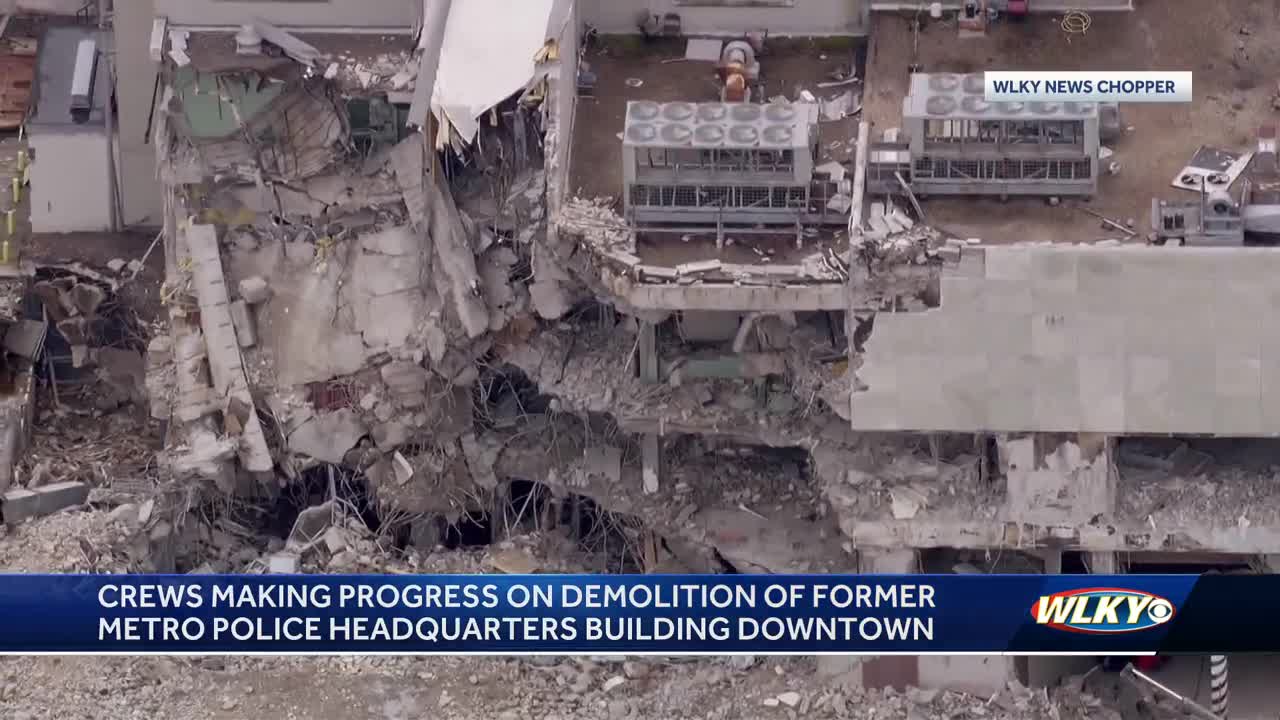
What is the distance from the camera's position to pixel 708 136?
32688 mm

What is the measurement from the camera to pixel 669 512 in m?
35.1

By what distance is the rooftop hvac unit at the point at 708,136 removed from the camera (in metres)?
32.6

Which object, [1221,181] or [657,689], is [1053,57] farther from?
[657,689]

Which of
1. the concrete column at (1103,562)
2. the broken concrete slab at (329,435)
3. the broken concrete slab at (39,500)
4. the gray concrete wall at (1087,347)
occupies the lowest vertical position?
the broken concrete slab at (39,500)

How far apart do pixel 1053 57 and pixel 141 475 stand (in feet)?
35.3

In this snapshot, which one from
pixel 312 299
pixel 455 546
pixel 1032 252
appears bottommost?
pixel 455 546

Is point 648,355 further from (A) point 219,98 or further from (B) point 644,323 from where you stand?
(A) point 219,98

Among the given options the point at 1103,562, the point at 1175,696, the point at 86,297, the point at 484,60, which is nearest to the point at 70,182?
the point at 86,297

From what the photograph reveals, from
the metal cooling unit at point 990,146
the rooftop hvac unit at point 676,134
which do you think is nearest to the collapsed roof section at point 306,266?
the rooftop hvac unit at point 676,134

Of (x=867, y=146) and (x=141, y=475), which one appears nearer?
(x=867, y=146)

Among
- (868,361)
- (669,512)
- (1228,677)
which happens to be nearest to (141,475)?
(669,512)

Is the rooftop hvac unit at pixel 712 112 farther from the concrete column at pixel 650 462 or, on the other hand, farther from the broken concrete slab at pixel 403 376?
the broken concrete slab at pixel 403 376

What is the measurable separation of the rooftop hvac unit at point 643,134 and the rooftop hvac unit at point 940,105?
2.66 metres

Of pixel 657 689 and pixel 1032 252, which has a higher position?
pixel 1032 252
